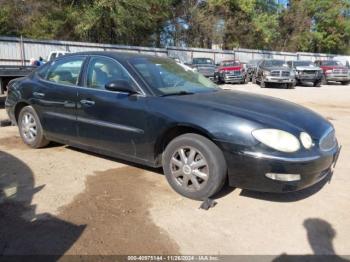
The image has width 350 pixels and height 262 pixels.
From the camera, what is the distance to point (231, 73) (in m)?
23.8

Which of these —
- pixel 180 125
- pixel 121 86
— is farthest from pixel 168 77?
pixel 180 125

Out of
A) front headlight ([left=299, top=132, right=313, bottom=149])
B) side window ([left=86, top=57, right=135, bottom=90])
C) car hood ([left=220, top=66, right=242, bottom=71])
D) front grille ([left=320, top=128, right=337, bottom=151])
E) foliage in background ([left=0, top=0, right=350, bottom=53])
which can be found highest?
foliage in background ([left=0, top=0, right=350, bottom=53])

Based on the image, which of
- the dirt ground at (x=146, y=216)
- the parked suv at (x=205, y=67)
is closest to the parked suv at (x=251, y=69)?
the parked suv at (x=205, y=67)

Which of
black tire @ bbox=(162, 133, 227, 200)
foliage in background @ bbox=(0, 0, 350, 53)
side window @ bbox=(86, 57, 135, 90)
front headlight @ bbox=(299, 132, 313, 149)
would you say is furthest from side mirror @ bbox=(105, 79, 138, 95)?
foliage in background @ bbox=(0, 0, 350, 53)

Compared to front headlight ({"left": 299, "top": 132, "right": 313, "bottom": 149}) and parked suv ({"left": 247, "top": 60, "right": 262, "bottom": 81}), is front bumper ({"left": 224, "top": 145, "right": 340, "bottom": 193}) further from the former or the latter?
parked suv ({"left": 247, "top": 60, "right": 262, "bottom": 81})

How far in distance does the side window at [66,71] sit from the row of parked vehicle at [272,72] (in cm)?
1713

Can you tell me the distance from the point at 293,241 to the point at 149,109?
2.04 meters

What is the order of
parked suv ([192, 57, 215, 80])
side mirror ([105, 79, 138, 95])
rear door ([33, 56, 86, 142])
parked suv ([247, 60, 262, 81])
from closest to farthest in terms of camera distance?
1. side mirror ([105, 79, 138, 95])
2. rear door ([33, 56, 86, 142])
3. parked suv ([192, 57, 215, 80])
4. parked suv ([247, 60, 262, 81])

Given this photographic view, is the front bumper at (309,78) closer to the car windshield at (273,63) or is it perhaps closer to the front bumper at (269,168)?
the car windshield at (273,63)

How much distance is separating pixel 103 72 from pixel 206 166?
1.94 metres

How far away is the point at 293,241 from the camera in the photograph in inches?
132

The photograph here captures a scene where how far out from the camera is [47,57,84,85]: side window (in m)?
5.27

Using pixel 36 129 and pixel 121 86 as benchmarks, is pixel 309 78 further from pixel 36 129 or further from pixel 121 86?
pixel 121 86

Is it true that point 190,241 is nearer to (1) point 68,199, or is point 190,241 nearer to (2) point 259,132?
(2) point 259,132
